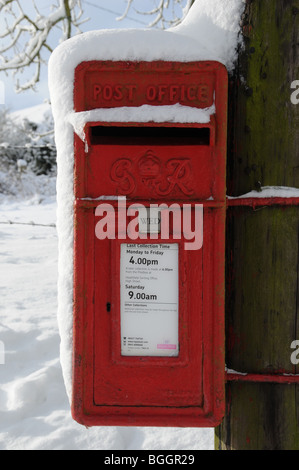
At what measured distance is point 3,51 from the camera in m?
4.89

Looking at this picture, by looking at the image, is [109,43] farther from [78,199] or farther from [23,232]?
[23,232]

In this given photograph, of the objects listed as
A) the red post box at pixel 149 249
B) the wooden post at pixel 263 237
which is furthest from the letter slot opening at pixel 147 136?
the wooden post at pixel 263 237

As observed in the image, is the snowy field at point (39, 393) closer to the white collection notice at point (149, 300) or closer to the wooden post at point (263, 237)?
the wooden post at point (263, 237)

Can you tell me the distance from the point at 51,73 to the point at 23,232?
22.4ft

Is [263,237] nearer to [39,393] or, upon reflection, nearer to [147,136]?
[147,136]

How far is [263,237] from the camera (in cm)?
127

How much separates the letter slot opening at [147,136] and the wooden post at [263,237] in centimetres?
11

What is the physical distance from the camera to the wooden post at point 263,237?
4.01ft

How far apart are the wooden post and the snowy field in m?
0.97

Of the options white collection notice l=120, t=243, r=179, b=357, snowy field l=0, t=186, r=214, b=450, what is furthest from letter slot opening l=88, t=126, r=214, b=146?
snowy field l=0, t=186, r=214, b=450

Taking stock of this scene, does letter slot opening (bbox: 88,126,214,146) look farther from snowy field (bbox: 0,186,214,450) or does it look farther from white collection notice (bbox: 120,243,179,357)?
snowy field (bbox: 0,186,214,450)

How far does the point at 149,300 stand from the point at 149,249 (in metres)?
0.16

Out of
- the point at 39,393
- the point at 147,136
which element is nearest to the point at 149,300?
the point at 147,136
